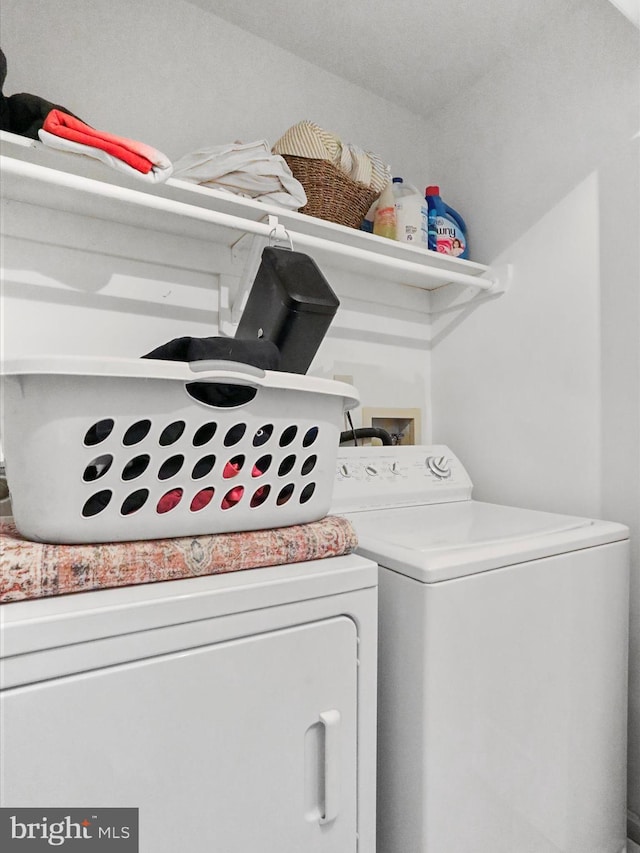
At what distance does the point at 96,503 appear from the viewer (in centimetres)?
77

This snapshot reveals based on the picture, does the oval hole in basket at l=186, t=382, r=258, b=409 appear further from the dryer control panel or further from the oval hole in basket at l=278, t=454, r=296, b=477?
the dryer control panel

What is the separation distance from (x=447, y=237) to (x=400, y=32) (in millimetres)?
642

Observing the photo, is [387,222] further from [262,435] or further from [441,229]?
[262,435]

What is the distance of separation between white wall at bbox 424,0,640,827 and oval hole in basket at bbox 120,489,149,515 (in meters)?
1.28

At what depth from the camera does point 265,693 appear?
2.67 ft

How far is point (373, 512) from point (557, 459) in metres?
0.61

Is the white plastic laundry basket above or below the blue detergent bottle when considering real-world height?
below

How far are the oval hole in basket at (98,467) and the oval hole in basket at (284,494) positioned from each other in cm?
29

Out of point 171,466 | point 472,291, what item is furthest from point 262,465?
point 472,291

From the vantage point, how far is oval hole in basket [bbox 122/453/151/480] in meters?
0.79

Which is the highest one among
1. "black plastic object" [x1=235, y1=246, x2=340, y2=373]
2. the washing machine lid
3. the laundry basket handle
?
"black plastic object" [x1=235, y1=246, x2=340, y2=373]

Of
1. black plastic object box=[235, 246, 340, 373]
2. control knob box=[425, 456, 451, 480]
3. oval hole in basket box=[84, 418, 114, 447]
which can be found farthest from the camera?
control knob box=[425, 456, 451, 480]

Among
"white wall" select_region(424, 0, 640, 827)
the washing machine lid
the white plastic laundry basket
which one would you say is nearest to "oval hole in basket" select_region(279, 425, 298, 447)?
the white plastic laundry basket

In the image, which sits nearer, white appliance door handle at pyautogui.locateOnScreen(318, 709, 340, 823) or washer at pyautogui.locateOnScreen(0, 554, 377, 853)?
washer at pyautogui.locateOnScreen(0, 554, 377, 853)
